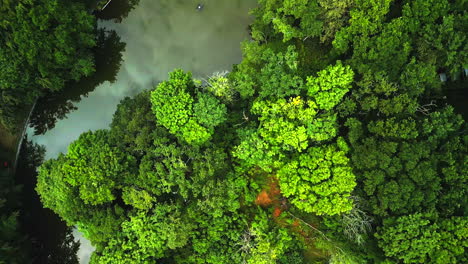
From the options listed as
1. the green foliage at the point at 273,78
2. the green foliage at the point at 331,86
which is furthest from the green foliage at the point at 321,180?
the green foliage at the point at 273,78

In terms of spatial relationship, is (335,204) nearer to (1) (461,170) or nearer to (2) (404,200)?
(2) (404,200)

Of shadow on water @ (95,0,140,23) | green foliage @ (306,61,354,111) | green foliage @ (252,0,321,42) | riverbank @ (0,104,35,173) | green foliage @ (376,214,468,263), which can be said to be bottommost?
green foliage @ (376,214,468,263)

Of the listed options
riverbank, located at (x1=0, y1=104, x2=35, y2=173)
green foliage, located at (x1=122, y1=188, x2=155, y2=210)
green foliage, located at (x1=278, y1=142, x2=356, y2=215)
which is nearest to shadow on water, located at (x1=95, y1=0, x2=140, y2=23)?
riverbank, located at (x1=0, y1=104, x2=35, y2=173)

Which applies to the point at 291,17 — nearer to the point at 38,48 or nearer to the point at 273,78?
the point at 273,78

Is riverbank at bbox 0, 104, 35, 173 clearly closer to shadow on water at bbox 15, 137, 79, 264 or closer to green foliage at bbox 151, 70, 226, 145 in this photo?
shadow on water at bbox 15, 137, 79, 264

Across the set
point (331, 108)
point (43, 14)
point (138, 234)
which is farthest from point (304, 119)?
point (43, 14)

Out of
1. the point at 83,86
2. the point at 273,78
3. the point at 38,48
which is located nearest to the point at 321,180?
the point at 273,78
